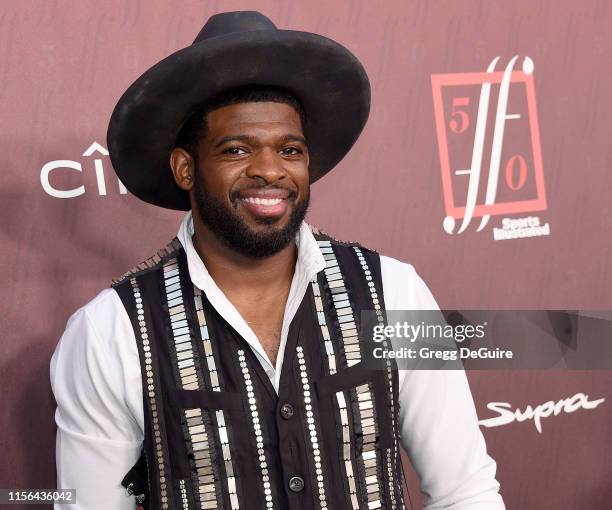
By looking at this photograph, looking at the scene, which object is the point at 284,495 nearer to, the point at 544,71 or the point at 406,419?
the point at 406,419

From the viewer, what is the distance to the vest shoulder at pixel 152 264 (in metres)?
1.65

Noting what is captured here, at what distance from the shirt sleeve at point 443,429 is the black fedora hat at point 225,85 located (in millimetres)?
339

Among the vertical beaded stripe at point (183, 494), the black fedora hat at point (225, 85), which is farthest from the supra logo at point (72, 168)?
the vertical beaded stripe at point (183, 494)

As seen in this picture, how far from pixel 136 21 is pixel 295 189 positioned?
71 cm

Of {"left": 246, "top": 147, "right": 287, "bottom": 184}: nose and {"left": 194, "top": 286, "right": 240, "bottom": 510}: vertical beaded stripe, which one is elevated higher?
{"left": 246, "top": 147, "right": 287, "bottom": 184}: nose

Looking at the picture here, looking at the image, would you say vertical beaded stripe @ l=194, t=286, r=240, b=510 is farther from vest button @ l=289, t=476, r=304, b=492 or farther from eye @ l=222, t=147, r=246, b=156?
eye @ l=222, t=147, r=246, b=156

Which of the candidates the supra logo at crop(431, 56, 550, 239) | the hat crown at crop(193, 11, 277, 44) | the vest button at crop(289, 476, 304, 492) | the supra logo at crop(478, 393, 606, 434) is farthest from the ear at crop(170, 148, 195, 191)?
the supra logo at crop(478, 393, 606, 434)

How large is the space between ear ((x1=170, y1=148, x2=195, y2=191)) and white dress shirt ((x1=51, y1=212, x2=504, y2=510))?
9 centimetres

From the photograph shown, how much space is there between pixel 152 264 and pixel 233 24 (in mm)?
470

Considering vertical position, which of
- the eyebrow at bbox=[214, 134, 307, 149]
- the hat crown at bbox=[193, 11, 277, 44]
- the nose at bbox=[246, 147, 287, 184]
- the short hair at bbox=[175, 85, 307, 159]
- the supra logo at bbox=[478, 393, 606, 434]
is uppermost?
the hat crown at bbox=[193, 11, 277, 44]

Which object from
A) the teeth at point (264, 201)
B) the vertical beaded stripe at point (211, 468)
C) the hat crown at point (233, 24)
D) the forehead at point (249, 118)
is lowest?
the vertical beaded stripe at point (211, 468)

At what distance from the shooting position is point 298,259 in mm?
1683

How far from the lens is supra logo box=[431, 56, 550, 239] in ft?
7.55

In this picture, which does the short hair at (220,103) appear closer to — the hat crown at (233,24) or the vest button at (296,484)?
the hat crown at (233,24)
